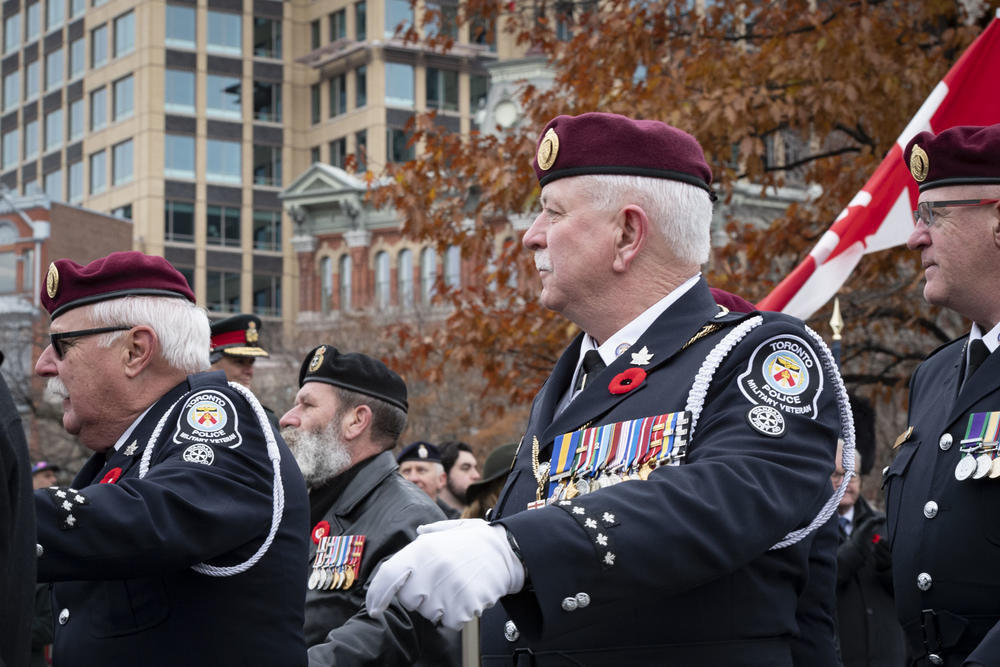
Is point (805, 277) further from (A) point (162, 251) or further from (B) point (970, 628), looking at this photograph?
(A) point (162, 251)

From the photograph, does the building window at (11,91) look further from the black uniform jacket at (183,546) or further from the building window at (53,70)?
the black uniform jacket at (183,546)

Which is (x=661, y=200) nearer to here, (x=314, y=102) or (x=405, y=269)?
(x=405, y=269)

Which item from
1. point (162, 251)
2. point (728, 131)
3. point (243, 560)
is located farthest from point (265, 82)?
point (243, 560)

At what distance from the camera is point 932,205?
4.20 meters

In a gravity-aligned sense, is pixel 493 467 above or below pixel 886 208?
below

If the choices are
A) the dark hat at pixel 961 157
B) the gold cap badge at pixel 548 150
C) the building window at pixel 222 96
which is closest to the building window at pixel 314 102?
the building window at pixel 222 96

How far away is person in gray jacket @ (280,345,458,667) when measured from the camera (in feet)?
16.4

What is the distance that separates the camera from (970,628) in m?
3.76

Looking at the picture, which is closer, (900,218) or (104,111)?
(900,218)

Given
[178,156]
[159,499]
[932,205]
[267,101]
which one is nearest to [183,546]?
[159,499]

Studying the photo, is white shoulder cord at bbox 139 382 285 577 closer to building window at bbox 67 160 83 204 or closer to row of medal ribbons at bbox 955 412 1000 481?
row of medal ribbons at bbox 955 412 1000 481

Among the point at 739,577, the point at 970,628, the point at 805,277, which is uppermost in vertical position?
the point at 805,277

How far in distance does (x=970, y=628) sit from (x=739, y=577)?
1115 mm

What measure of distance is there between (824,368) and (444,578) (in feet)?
3.57
